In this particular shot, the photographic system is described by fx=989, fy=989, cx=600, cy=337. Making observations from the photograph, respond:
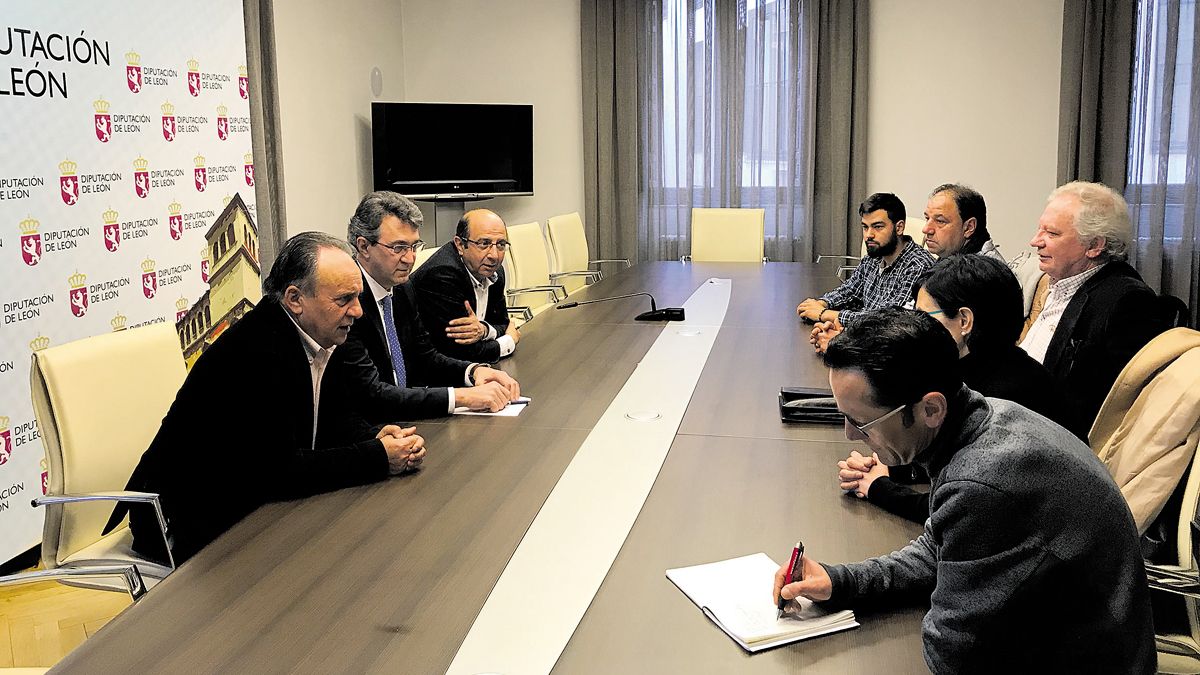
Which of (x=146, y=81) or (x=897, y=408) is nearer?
(x=897, y=408)

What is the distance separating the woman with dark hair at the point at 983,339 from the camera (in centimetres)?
225

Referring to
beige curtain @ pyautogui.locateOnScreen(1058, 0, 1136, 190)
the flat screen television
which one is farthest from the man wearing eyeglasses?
beige curtain @ pyautogui.locateOnScreen(1058, 0, 1136, 190)

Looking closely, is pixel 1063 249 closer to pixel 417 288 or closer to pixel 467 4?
pixel 417 288

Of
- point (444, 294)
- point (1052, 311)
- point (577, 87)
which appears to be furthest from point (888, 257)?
point (577, 87)

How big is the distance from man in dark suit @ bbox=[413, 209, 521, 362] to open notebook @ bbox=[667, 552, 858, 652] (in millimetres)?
2100

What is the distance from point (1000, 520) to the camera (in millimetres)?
1381

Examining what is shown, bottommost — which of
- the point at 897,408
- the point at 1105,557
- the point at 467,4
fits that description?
the point at 1105,557

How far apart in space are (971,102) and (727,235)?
7.44ft

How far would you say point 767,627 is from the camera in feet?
5.22

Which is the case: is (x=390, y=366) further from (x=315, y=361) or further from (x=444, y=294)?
(x=444, y=294)

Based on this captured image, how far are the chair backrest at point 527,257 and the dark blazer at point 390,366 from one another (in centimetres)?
252

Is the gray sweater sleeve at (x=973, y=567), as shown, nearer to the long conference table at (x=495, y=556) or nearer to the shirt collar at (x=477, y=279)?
the long conference table at (x=495, y=556)

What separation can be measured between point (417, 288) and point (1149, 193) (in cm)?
587

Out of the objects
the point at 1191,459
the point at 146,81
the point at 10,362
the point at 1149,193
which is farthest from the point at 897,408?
the point at 1149,193
